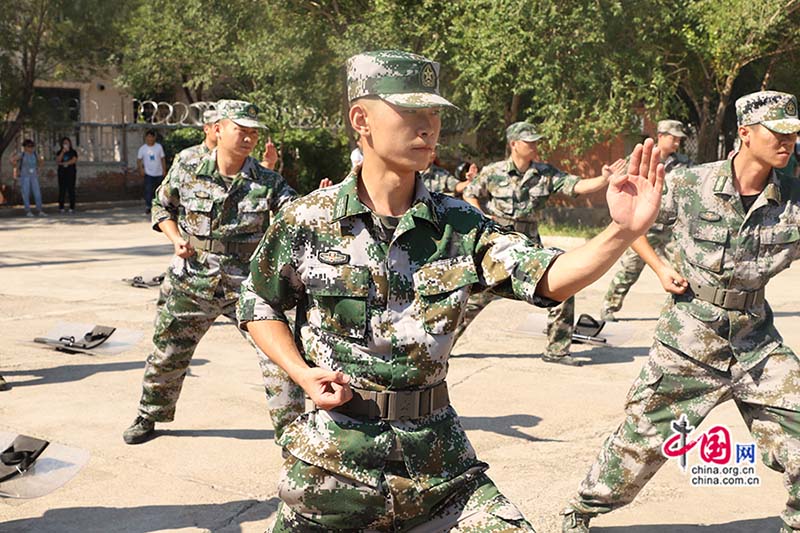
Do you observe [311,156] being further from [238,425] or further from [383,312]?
[383,312]

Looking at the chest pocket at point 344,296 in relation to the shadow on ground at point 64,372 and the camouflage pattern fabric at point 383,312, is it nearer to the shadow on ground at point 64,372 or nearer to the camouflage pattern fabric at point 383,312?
the camouflage pattern fabric at point 383,312

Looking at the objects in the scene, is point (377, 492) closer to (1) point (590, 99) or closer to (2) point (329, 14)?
(1) point (590, 99)

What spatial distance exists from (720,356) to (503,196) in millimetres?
4829

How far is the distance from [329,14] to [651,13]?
22.5 feet

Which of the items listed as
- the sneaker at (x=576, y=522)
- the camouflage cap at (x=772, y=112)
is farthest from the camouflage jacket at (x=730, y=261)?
the sneaker at (x=576, y=522)

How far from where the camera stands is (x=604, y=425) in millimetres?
7043

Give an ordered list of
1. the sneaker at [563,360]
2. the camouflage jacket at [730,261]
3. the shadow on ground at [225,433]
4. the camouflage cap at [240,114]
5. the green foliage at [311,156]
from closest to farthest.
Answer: the camouflage jacket at [730,261]
the camouflage cap at [240,114]
the shadow on ground at [225,433]
the sneaker at [563,360]
the green foliage at [311,156]

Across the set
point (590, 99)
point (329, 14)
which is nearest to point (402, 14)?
point (329, 14)

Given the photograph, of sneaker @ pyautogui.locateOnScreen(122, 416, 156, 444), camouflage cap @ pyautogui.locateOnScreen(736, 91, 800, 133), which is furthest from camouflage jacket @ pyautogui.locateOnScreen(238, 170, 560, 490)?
sneaker @ pyautogui.locateOnScreen(122, 416, 156, 444)

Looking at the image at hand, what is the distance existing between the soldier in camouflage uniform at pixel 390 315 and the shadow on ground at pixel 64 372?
17.3 ft

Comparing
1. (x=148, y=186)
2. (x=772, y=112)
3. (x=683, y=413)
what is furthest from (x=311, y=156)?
(x=683, y=413)

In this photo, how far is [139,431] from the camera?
6500 mm

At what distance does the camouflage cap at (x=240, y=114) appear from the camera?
20.3 feet

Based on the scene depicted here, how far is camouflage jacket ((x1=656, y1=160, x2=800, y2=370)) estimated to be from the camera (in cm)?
471
